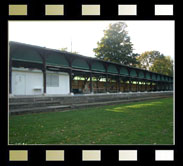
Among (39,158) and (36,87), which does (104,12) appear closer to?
(39,158)

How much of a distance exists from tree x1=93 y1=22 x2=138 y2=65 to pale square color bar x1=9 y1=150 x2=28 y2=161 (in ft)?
92.9

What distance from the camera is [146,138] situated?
4199mm

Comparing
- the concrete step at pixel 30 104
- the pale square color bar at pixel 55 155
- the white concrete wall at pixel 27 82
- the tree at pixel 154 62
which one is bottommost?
the concrete step at pixel 30 104

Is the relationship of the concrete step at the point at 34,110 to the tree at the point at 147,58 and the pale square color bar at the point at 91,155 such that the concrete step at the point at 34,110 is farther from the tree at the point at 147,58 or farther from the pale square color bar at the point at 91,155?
the tree at the point at 147,58

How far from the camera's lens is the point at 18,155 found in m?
2.13

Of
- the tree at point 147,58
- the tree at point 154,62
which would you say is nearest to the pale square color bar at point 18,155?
the tree at point 154,62

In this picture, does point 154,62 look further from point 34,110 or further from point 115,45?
point 34,110

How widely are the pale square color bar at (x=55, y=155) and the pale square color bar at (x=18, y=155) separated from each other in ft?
0.86

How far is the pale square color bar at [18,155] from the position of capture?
2115 millimetres

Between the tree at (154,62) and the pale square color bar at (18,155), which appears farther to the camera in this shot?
the tree at (154,62)

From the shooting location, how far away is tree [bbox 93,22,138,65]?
30025 millimetres

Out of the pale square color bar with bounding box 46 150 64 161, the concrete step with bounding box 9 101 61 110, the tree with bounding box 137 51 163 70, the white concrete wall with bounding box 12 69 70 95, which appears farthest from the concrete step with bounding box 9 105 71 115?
the tree with bounding box 137 51 163 70

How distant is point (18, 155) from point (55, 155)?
17.5 inches
